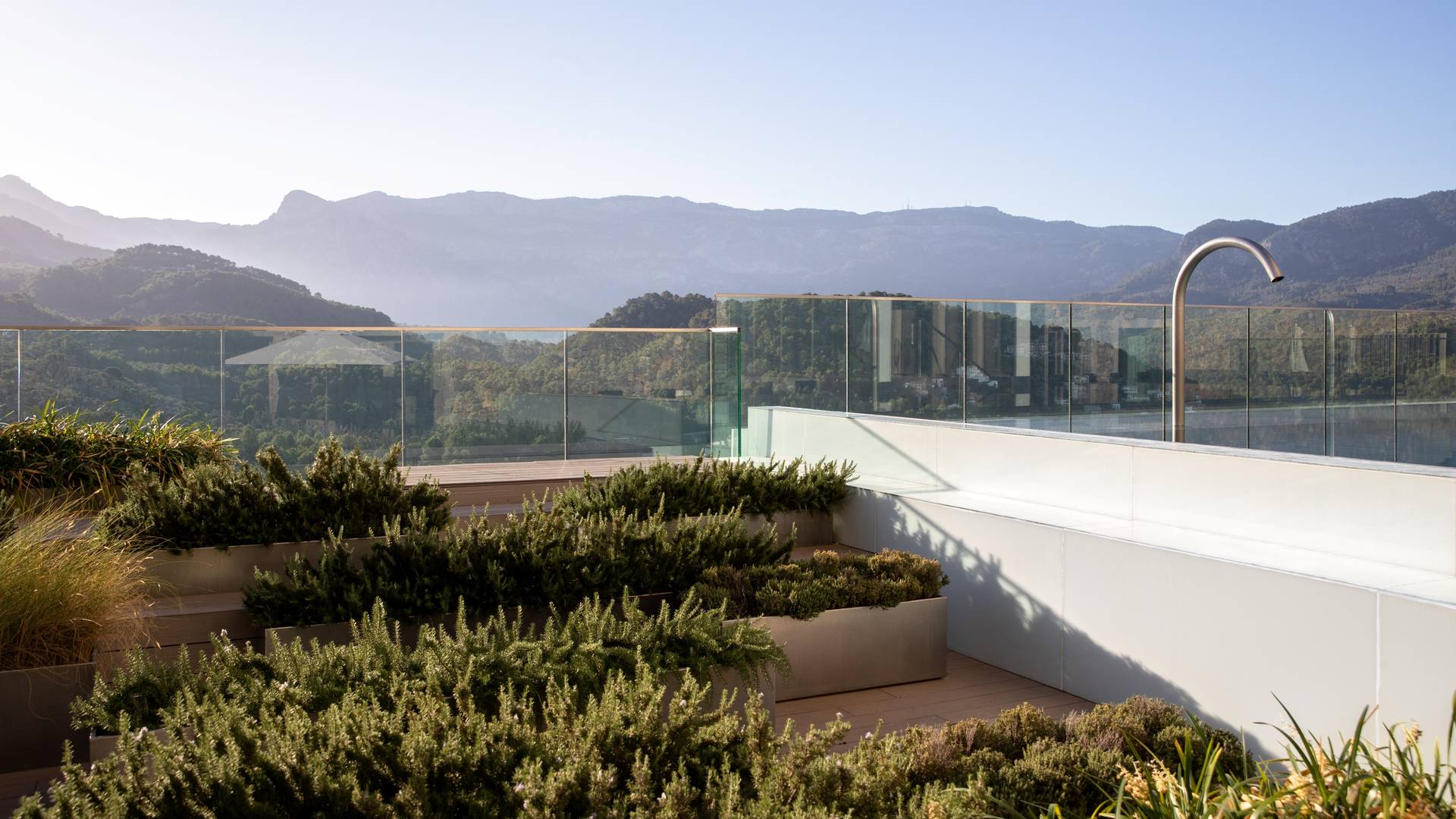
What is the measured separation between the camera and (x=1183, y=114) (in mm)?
31516

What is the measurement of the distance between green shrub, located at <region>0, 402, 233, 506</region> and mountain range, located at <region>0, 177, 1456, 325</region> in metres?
37.5

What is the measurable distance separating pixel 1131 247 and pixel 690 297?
20723mm

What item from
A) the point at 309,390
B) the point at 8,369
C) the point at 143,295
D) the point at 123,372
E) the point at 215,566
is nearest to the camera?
the point at 215,566

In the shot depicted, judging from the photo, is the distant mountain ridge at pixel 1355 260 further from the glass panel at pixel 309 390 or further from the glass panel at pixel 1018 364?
the glass panel at pixel 309 390

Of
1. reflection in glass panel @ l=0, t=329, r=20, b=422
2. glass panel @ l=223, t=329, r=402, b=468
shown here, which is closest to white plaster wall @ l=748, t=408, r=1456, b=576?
glass panel @ l=223, t=329, r=402, b=468

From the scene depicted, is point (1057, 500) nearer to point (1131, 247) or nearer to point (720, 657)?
point (720, 657)

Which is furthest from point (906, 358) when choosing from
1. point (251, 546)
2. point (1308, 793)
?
point (1308, 793)

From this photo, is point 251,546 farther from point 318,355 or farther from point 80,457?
point 318,355

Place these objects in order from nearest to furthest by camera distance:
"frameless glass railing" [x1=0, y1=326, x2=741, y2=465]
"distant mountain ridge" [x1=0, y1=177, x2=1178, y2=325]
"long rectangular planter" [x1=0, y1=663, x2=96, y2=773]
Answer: "long rectangular planter" [x1=0, y1=663, x2=96, y2=773]
"frameless glass railing" [x1=0, y1=326, x2=741, y2=465]
"distant mountain ridge" [x1=0, y1=177, x2=1178, y2=325]

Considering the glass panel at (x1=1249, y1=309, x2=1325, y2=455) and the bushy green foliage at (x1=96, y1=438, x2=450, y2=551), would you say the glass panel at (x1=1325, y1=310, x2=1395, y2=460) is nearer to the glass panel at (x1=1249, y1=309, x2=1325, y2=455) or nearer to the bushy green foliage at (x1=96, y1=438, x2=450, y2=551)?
the glass panel at (x1=1249, y1=309, x2=1325, y2=455)

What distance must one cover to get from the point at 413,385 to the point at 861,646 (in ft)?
15.3

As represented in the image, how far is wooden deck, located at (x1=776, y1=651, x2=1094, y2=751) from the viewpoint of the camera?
3598 millimetres

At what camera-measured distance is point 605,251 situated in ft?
190

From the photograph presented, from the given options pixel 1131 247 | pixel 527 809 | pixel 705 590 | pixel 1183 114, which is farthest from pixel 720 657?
pixel 1131 247
